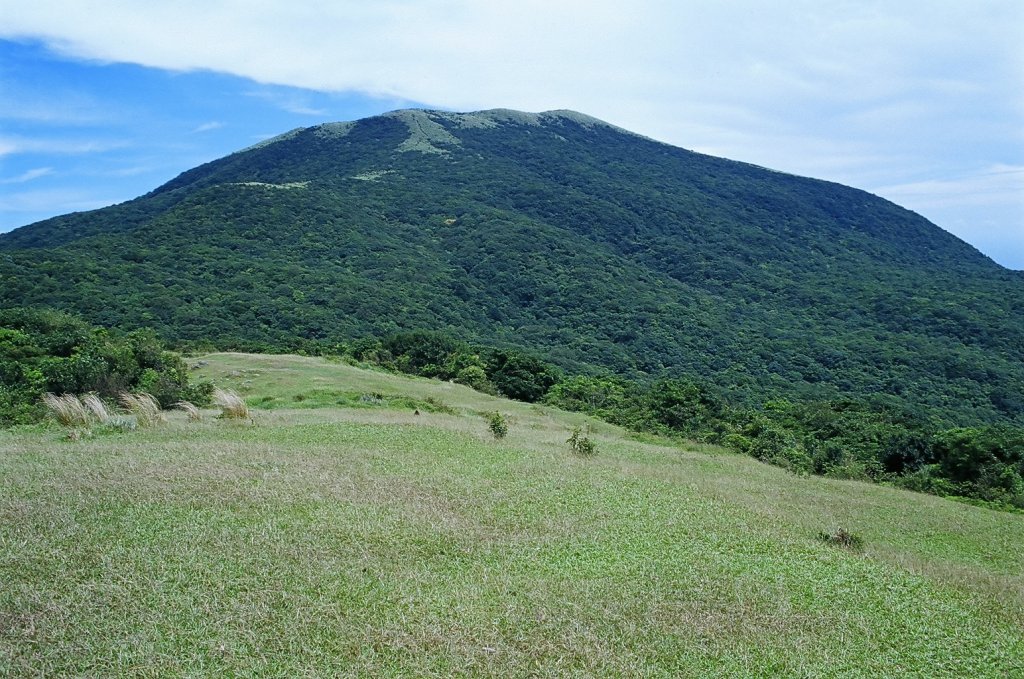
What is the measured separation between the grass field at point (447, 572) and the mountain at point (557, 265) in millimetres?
36315

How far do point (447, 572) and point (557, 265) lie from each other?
92.6 metres

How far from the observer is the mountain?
62625 mm

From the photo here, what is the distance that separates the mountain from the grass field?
36.3 m

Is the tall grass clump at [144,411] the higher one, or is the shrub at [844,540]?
the tall grass clump at [144,411]

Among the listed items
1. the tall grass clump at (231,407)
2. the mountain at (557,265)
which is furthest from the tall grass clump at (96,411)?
the mountain at (557,265)

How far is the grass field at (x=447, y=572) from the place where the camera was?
20.0 feet

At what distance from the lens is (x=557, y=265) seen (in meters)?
99.2

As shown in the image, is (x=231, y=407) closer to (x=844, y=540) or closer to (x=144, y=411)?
(x=144, y=411)

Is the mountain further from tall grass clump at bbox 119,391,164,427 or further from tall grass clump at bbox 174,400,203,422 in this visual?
tall grass clump at bbox 119,391,164,427

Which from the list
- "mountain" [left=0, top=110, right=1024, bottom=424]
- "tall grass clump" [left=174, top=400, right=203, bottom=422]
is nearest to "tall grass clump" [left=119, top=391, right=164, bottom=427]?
"tall grass clump" [left=174, top=400, right=203, bottom=422]

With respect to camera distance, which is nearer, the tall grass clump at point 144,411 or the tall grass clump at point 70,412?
the tall grass clump at point 70,412

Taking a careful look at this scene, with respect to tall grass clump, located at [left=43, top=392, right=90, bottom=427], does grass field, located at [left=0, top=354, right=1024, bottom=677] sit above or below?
below

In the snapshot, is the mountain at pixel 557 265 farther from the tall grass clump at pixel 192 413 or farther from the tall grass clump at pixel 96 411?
the tall grass clump at pixel 96 411

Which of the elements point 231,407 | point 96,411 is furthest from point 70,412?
point 231,407
